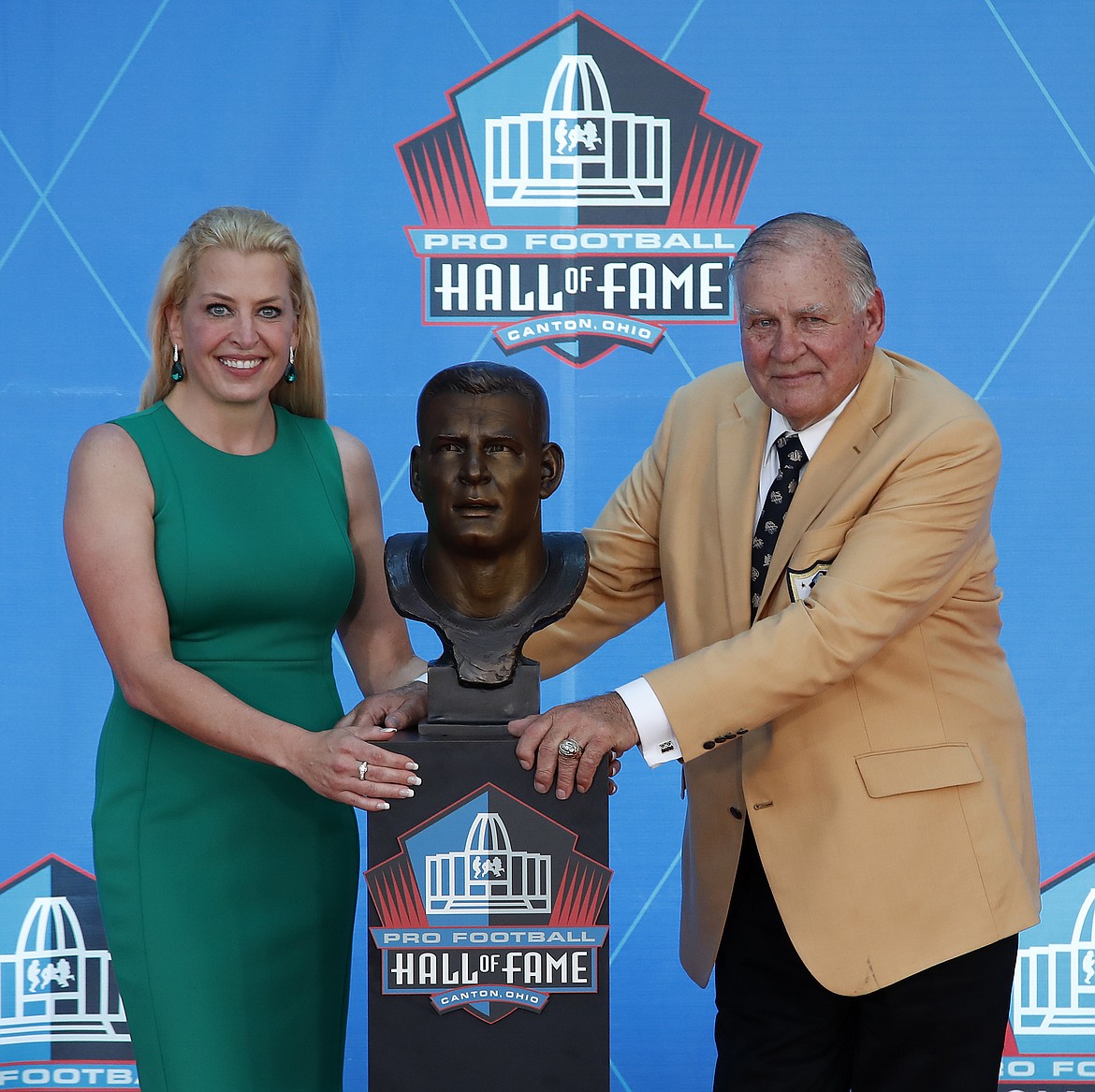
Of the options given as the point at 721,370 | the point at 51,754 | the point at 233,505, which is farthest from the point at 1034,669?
the point at 51,754

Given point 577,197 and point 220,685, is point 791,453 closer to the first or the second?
point 220,685

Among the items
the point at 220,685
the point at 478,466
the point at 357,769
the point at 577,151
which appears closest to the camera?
the point at 357,769

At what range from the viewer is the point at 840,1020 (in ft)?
7.40

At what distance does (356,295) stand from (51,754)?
145 centimetres

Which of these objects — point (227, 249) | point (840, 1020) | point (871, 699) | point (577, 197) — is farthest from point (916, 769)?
point (577, 197)

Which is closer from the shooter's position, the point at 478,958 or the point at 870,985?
the point at 478,958

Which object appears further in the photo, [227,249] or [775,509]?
[775,509]

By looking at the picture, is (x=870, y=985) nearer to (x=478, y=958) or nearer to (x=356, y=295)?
(x=478, y=958)

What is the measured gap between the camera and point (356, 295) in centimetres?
357

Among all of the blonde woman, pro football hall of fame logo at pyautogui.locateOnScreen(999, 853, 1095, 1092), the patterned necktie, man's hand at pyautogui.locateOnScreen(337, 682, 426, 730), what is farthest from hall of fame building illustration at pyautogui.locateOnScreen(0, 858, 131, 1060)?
pro football hall of fame logo at pyautogui.locateOnScreen(999, 853, 1095, 1092)

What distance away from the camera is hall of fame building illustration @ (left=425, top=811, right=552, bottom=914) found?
1.93 metres

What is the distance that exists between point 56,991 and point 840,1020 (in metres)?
2.21

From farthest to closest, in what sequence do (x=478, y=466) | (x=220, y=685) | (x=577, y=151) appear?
(x=577, y=151) < (x=220, y=685) < (x=478, y=466)

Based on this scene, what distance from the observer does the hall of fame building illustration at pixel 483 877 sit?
75.8 inches
